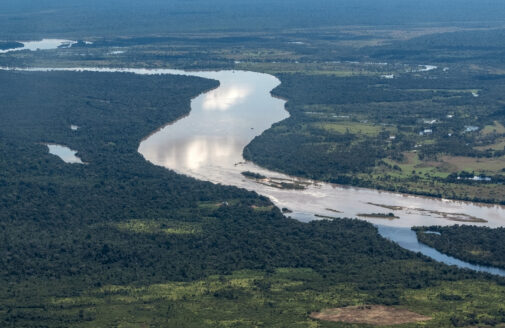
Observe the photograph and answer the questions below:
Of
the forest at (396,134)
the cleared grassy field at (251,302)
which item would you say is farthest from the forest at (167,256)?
the forest at (396,134)

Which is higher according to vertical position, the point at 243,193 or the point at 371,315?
the point at 243,193

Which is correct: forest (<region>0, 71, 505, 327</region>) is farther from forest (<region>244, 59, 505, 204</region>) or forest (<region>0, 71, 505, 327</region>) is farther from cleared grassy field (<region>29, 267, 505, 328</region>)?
forest (<region>244, 59, 505, 204</region>)

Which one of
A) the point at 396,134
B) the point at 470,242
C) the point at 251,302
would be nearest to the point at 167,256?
the point at 251,302

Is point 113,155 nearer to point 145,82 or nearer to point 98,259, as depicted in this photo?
point 98,259

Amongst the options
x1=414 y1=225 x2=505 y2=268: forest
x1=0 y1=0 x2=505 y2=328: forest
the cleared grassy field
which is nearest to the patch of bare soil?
the cleared grassy field

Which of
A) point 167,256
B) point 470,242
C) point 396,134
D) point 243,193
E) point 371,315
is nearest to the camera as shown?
point 371,315

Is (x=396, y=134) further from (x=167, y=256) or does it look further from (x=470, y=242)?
(x=167, y=256)
